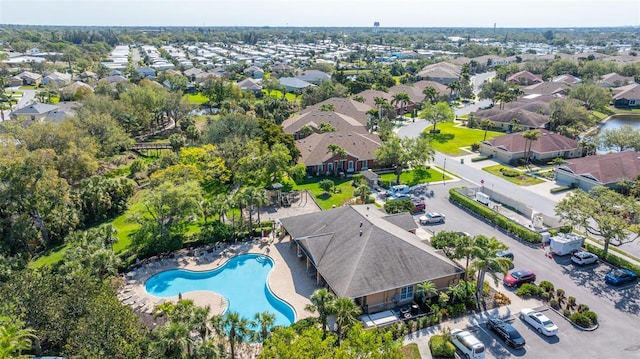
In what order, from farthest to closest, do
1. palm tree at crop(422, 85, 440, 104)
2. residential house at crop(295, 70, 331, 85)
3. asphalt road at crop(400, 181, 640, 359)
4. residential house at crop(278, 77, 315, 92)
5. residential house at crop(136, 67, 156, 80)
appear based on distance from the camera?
residential house at crop(136, 67, 156, 80), residential house at crop(295, 70, 331, 85), residential house at crop(278, 77, 315, 92), palm tree at crop(422, 85, 440, 104), asphalt road at crop(400, 181, 640, 359)

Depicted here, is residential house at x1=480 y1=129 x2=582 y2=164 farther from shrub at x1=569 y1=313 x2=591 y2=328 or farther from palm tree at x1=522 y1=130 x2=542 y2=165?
shrub at x1=569 y1=313 x2=591 y2=328

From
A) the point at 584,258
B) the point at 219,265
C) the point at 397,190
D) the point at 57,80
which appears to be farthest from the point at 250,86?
the point at 584,258

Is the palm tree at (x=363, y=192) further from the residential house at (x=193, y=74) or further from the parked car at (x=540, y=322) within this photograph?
the residential house at (x=193, y=74)

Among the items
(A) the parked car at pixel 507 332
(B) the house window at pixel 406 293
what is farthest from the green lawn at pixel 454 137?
(A) the parked car at pixel 507 332

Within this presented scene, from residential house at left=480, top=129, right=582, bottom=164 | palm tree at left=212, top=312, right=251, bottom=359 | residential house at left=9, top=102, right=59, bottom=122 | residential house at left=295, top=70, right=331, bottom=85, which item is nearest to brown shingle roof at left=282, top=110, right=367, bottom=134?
residential house at left=480, top=129, right=582, bottom=164

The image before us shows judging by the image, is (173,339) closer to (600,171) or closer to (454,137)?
(600,171)
